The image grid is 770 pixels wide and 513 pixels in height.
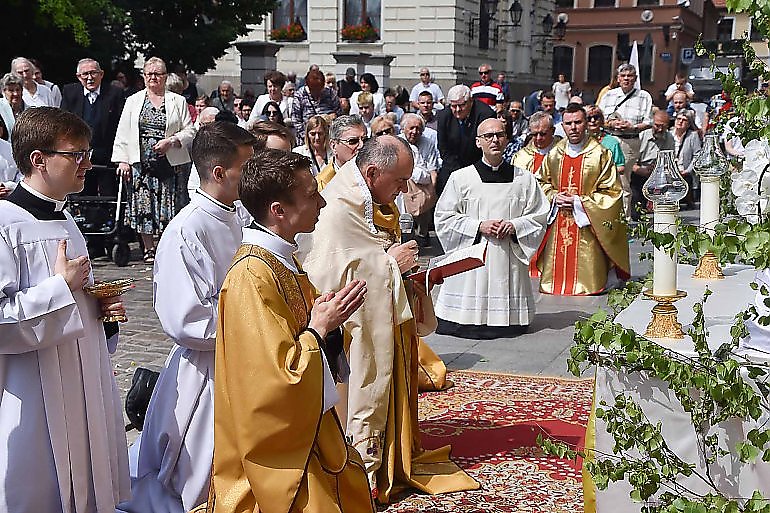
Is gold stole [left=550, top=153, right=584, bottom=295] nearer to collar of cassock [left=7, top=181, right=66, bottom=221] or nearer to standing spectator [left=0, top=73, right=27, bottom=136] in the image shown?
standing spectator [left=0, top=73, right=27, bottom=136]

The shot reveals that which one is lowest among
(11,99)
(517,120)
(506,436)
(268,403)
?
(506,436)

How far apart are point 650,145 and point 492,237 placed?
6552 mm

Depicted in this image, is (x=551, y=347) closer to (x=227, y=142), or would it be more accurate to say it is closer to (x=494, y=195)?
(x=494, y=195)

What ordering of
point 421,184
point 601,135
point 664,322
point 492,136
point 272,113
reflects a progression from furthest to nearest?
point 601,135
point 421,184
point 272,113
point 492,136
point 664,322

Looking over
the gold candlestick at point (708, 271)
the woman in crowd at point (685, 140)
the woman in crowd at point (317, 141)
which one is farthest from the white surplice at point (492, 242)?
the woman in crowd at point (685, 140)

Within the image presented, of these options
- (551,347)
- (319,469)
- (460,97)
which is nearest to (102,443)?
(319,469)

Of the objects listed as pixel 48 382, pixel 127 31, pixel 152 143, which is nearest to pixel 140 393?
pixel 48 382

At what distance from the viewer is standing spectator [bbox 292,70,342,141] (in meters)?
11.0

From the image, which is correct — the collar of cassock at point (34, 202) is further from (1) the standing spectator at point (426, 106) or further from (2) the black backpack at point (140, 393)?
(1) the standing spectator at point (426, 106)

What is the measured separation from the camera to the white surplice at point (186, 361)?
3803 millimetres

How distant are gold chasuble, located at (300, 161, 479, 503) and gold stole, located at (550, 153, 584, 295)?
16.4 feet

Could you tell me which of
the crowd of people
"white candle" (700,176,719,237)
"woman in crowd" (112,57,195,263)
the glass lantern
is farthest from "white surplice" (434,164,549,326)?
the glass lantern

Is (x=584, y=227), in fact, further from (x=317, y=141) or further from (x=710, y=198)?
(x=710, y=198)

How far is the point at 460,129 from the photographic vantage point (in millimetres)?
10859
